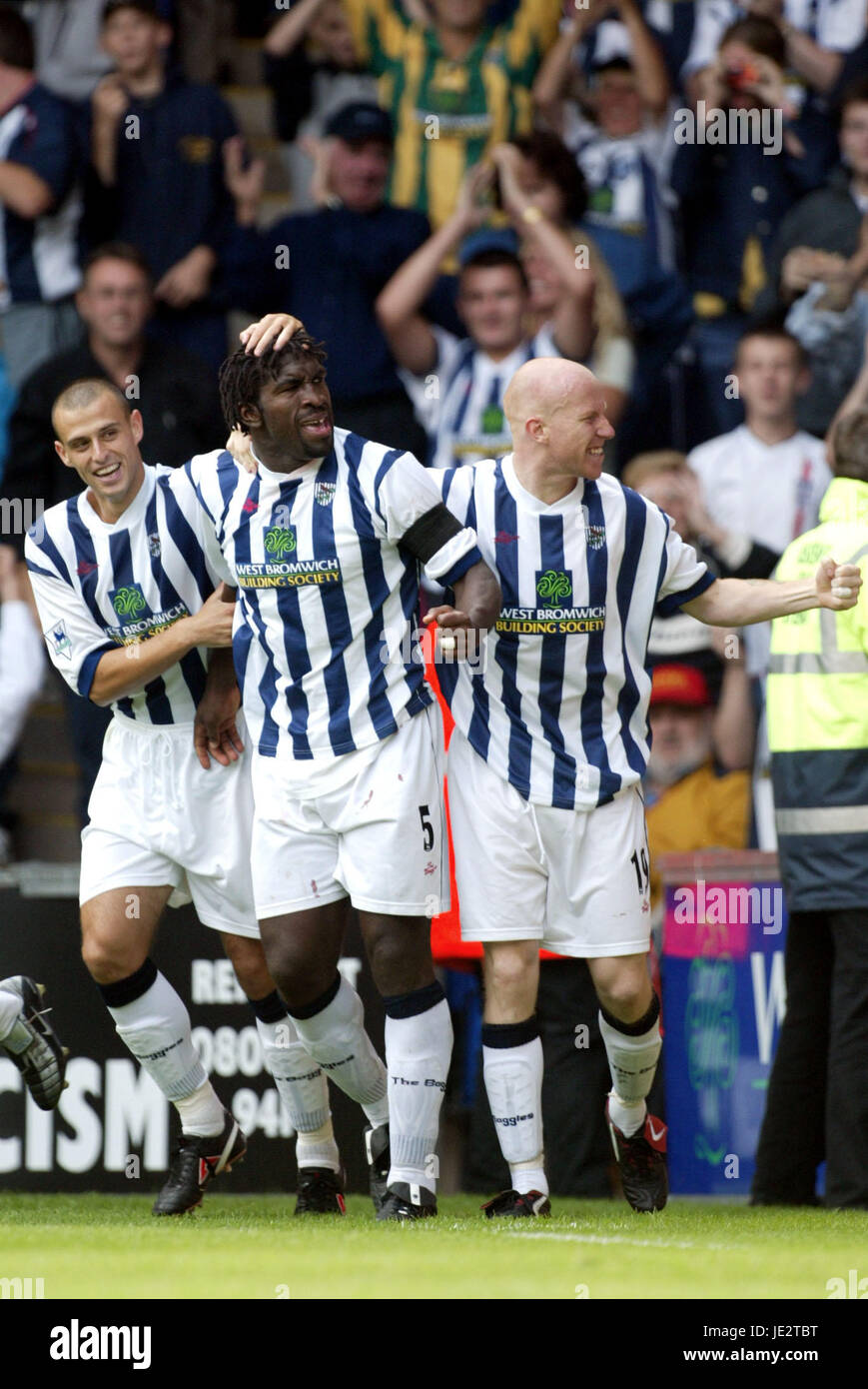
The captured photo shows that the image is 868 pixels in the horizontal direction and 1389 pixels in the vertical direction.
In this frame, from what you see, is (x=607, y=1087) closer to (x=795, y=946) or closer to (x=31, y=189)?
(x=795, y=946)

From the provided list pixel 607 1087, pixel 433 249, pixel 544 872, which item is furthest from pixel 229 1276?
pixel 433 249

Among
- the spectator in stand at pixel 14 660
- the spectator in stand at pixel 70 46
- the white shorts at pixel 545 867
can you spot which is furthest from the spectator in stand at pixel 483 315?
the white shorts at pixel 545 867

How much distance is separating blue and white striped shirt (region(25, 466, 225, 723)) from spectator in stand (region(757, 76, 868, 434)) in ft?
13.2

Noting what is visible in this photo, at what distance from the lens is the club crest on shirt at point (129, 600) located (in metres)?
5.65

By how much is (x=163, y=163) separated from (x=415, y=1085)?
17.7ft

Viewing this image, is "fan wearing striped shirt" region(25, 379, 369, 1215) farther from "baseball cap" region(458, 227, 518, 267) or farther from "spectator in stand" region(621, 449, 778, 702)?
"baseball cap" region(458, 227, 518, 267)

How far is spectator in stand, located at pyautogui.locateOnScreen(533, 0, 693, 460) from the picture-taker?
359 inches

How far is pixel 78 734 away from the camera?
27.5 feet

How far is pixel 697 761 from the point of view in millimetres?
8203

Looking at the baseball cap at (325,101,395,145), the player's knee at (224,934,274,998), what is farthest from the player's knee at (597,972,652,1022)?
the baseball cap at (325,101,395,145)

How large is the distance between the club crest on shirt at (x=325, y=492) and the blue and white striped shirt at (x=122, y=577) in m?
0.50

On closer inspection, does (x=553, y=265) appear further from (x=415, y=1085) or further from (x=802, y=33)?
(x=415, y=1085)

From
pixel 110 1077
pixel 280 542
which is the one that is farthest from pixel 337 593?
pixel 110 1077

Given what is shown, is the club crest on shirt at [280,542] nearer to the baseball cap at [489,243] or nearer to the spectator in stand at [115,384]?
the spectator in stand at [115,384]
